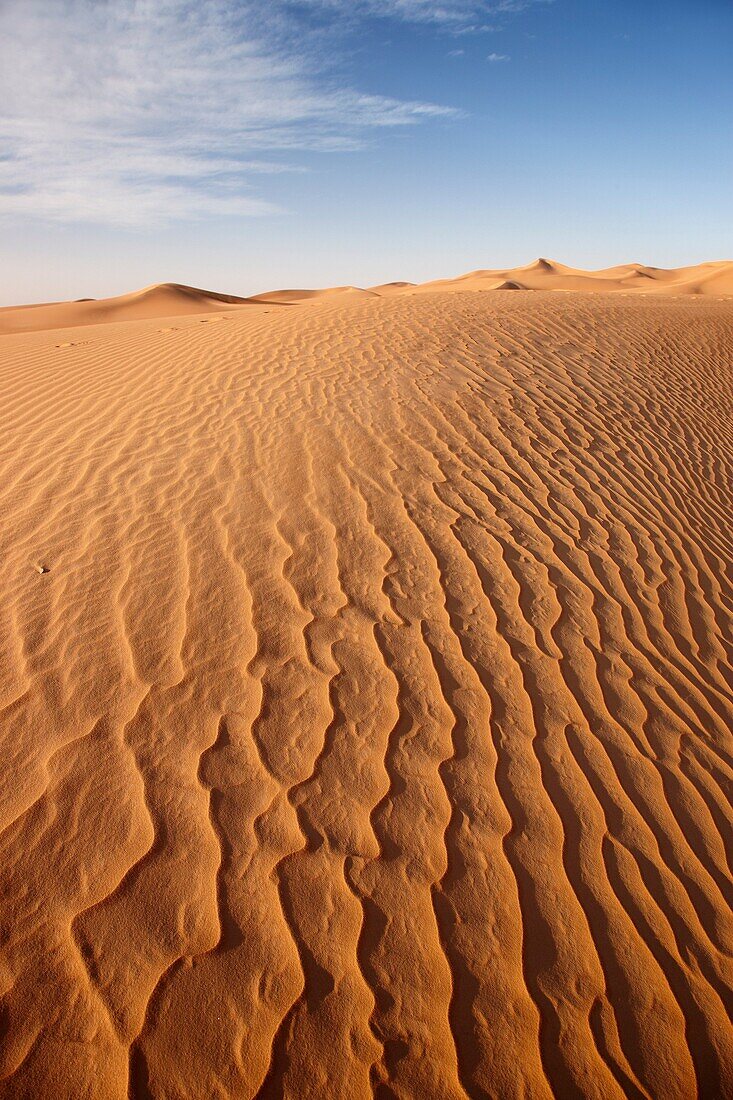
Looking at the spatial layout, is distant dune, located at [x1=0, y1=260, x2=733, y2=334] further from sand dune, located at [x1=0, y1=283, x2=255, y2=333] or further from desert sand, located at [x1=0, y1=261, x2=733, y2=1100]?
desert sand, located at [x1=0, y1=261, x2=733, y2=1100]

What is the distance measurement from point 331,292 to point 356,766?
43.2 metres

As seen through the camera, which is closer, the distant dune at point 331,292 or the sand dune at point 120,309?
the sand dune at point 120,309

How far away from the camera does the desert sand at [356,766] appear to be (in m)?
1.84

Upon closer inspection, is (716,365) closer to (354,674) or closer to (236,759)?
(354,674)

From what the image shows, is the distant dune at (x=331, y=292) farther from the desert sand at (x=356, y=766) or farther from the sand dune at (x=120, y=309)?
the desert sand at (x=356, y=766)

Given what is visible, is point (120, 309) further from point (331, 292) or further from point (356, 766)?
point (356, 766)

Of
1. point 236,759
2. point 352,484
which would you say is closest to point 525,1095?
point 236,759

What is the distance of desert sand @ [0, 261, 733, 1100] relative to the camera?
6.05 feet

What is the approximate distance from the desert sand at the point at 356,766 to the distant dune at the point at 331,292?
12733 mm

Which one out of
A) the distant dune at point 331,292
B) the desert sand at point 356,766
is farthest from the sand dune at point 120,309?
the desert sand at point 356,766

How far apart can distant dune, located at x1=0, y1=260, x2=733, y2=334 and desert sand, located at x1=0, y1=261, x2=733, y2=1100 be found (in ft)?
41.8

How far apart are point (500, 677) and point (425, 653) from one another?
14.5 inches

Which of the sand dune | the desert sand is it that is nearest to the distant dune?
the sand dune

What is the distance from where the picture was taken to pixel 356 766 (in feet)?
8.60
